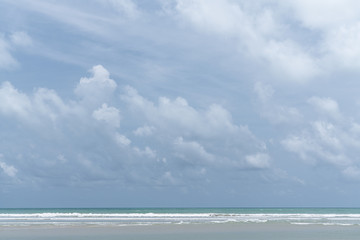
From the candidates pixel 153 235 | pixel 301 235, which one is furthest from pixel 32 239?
pixel 301 235

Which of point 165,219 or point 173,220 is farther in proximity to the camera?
point 165,219

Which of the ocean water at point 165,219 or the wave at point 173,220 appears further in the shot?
the wave at point 173,220

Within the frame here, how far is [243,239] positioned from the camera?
22.0 m

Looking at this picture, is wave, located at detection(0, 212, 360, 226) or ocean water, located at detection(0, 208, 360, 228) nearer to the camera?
ocean water, located at detection(0, 208, 360, 228)

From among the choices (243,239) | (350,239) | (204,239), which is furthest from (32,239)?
(350,239)

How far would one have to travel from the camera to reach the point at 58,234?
→ 2519 centimetres

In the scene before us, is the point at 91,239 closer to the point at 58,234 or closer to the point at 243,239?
the point at 58,234

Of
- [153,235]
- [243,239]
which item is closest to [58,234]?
[153,235]

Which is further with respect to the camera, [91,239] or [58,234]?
[58,234]

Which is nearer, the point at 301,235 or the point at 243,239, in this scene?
the point at 243,239

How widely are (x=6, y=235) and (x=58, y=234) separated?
2803 millimetres

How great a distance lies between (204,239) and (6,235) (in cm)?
1121

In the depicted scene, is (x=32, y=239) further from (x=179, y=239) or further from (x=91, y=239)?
(x=179, y=239)

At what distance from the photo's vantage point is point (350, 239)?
72.8 feet
